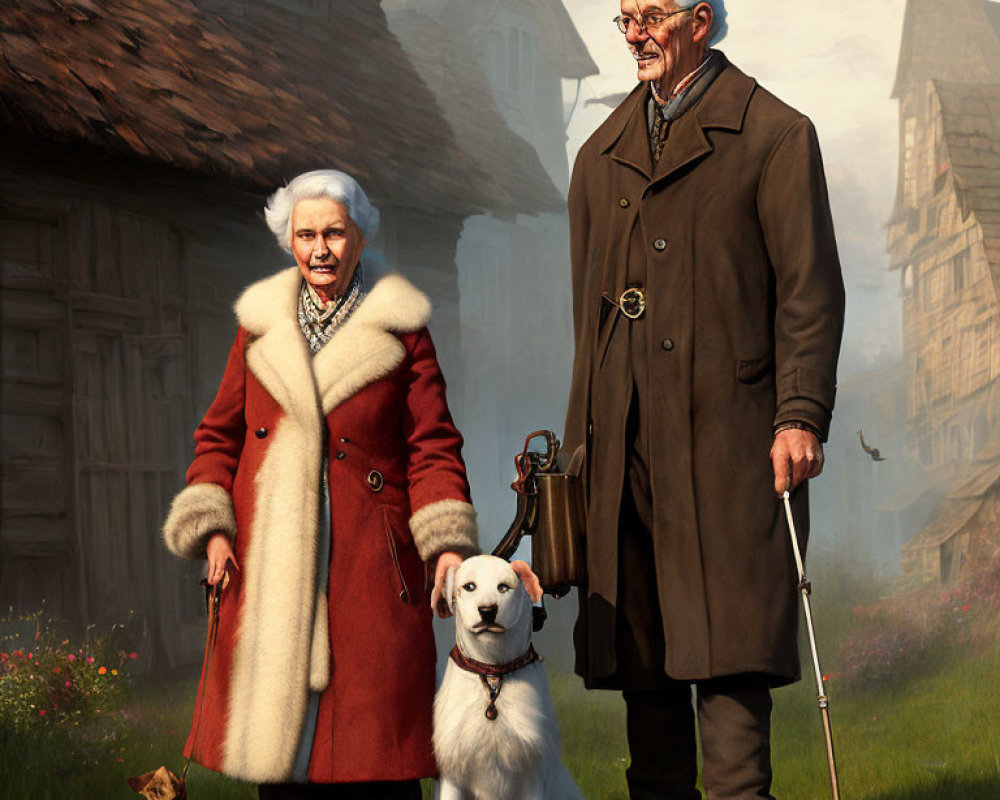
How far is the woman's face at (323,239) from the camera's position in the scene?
3842 millimetres

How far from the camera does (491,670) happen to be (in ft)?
12.8

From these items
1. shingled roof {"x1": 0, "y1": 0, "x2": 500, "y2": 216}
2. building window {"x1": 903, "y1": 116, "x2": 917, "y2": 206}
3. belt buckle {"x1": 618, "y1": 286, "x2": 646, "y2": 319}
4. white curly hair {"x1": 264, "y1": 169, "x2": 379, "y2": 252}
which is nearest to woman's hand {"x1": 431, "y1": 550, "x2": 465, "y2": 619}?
belt buckle {"x1": 618, "y1": 286, "x2": 646, "y2": 319}

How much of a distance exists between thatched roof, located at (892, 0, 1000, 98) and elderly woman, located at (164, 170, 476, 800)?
547 inches

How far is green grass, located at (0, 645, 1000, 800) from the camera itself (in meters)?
6.69

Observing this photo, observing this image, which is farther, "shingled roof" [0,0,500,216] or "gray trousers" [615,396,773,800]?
"shingled roof" [0,0,500,216]

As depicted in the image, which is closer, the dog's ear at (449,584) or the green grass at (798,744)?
the dog's ear at (449,584)

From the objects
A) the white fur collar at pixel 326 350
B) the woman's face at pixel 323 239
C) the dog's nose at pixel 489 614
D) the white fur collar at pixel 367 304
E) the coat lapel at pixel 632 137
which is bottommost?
the dog's nose at pixel 489 614

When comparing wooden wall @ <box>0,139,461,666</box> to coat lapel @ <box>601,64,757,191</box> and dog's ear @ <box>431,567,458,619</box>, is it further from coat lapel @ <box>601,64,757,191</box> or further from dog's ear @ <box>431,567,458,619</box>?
coat lapel @ <box>601,64,757,191</box>

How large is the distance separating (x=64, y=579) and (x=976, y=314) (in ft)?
33.4

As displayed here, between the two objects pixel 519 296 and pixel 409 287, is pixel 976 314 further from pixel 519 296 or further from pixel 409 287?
pixel 409 287

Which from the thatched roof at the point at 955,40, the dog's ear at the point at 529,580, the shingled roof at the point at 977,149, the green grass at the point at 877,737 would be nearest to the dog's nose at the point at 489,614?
the dog's ear at the point at 529,580

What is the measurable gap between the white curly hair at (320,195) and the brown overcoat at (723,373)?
0.75 meters

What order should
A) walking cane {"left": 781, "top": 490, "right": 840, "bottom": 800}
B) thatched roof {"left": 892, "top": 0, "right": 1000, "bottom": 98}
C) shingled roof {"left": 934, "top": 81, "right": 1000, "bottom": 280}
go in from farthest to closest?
thatched roof {"left": 892, "top": 0, "right": 1000, "bottom": 98}, shingled roof {"left": 934, "top": 81, "right": 1000, "bottom": 280}, walking cane {"left": 781, "top": 490, "right": 840, "bottom": 800}

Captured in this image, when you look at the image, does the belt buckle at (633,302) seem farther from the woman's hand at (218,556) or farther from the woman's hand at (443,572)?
the woman's hand at (218,556)
